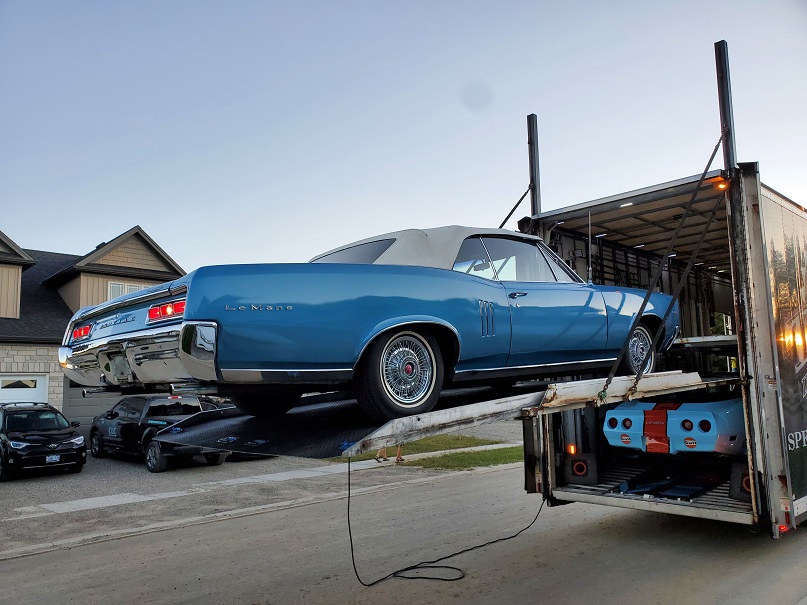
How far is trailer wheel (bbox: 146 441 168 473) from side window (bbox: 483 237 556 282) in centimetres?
894

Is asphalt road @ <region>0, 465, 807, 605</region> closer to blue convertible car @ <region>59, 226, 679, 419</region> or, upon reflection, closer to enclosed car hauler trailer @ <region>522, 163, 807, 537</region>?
enclosed car hauler trailer @ <region>522, 163, 807, 537</region>

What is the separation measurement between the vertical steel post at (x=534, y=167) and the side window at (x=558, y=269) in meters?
1.29

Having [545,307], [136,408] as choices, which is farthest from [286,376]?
[136,408]

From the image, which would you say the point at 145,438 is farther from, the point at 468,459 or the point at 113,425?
the point at 468,459

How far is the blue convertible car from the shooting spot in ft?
11.3

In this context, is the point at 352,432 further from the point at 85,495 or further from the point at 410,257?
the point at 85,495

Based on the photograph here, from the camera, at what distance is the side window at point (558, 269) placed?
17.6 feet

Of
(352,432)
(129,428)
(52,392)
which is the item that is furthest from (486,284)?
(52,392)

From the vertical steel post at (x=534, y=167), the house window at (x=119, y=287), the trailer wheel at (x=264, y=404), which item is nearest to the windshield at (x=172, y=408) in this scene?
the house window at (x=119, y=287)

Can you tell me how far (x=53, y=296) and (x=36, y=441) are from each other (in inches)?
347

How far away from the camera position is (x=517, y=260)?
16.8ft

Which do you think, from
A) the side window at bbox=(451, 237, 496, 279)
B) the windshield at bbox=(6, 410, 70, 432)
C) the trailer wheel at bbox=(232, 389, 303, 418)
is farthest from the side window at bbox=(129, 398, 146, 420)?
the side window at bbox=(451, 237, 496, 279)

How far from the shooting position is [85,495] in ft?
33.4

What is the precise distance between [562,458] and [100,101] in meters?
8.84
